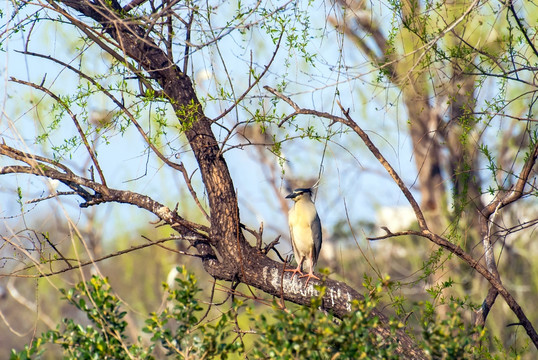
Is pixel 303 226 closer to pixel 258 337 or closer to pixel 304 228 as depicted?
pixel 304 228

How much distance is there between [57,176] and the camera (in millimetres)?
3455

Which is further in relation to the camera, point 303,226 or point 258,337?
point 303,226

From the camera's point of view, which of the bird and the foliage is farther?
the bird

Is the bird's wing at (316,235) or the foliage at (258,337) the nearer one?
the foliage at (258,337)

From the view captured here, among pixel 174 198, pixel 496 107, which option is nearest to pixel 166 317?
pixel 496 107

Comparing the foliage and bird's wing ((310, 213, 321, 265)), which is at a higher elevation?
bird's wing ((310, 213, 321, 265))

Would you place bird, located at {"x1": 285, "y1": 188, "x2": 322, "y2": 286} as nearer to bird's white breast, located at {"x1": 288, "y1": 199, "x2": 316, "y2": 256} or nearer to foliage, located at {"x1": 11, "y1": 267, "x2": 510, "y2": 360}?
bird's white breast, located at {"x1": 288, "y1": 199, "x2": 316, "y2": 256}

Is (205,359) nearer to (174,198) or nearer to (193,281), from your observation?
(193,281)

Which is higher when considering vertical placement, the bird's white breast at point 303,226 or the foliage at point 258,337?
the bird's white breast at point 303,226

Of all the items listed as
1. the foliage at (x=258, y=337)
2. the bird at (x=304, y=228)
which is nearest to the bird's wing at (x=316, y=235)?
the bird at (x=304, y=228)

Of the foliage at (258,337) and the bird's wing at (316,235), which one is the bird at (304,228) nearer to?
the bird's wing at (316,235)

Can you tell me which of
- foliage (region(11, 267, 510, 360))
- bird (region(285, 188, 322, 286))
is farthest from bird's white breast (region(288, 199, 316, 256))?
foliage (region(11, 267, 510, 360))

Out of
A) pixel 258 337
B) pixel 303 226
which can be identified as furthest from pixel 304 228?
pixel 258 337

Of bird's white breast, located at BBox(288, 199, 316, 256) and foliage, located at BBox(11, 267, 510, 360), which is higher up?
bird's white breast, located at BBox(288, 199, 316, 256)
